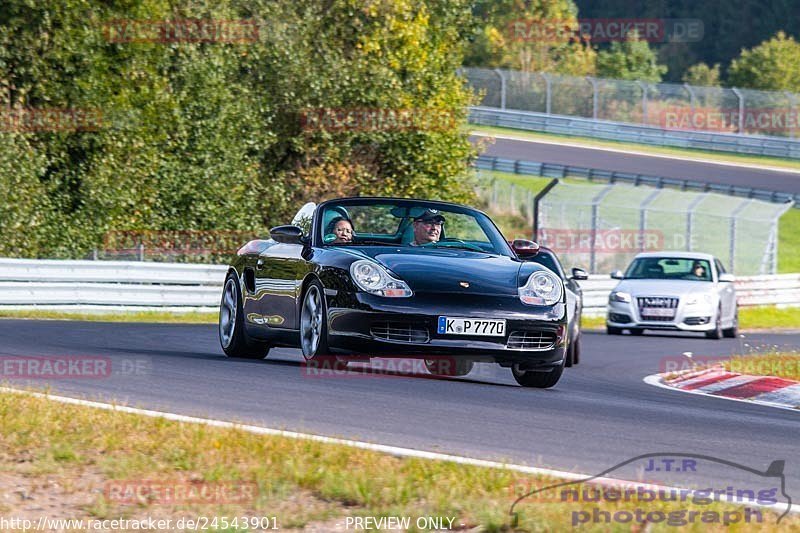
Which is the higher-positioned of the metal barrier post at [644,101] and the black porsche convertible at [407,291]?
the metal barrier post at [644,101]

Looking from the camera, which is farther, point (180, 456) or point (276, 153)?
point (276, 153)

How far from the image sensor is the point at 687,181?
4462cm

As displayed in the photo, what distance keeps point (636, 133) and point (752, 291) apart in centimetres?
2442

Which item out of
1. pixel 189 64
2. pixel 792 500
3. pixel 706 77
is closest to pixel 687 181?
pixel 189 64

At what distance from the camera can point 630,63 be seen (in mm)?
87312

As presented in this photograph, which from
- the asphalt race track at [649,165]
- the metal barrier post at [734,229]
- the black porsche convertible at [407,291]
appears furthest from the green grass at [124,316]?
the asphalt race track at [649,165]

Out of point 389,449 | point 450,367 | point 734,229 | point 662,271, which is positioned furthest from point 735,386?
point 734,229

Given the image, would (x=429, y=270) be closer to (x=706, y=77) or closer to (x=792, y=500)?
(x=792, y=500)

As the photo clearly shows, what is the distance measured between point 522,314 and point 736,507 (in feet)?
14.8

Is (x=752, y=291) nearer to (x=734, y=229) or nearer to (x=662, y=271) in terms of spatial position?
(x=734, y=229)

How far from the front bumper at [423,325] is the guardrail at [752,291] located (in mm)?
19031

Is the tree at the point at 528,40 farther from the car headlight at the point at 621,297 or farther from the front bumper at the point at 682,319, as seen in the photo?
the front bumper at the point at 682,319

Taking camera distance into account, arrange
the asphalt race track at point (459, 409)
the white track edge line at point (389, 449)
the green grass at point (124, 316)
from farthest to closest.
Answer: the green grass at point (124, 316)
the asphalt race track at point (459, 409)
the white track edge line at point (389, 449)

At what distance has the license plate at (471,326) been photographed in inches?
394
